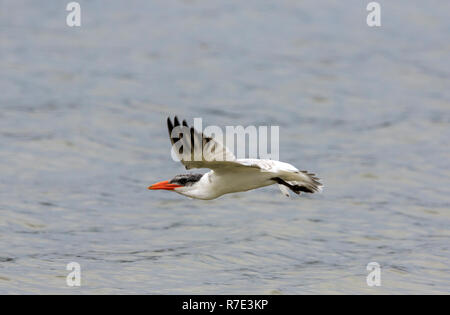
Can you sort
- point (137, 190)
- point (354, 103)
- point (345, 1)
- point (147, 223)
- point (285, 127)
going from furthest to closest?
point (345, 1)
point (354, 103)
point (285, 127)
point (137, 190)
point (147, 223)

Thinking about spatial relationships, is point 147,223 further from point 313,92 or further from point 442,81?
point 442,81

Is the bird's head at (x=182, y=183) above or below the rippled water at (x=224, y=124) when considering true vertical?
below

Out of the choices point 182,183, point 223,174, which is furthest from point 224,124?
point 223,174

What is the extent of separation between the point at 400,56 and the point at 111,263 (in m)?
13.0

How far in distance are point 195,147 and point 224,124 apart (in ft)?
34.4

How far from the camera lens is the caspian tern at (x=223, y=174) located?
8430 millimetres

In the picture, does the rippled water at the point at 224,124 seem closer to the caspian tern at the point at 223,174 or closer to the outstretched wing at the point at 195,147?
the caspian tern at the point at 223,174

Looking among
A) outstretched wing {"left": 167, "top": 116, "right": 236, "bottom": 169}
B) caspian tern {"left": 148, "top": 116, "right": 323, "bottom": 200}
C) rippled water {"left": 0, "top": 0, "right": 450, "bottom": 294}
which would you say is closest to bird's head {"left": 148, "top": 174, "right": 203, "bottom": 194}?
caspian tern {"left": 148, "top": 116, "right": 323, "bottom": 200}

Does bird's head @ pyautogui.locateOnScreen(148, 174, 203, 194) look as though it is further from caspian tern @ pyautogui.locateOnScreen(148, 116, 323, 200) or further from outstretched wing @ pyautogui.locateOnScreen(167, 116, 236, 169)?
outstretched wing @ pyautogui.locateOnScreen(167, 116, 236, 169)

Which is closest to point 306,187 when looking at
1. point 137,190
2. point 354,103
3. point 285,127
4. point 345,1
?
point 137,190

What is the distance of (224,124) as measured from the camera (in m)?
18.9

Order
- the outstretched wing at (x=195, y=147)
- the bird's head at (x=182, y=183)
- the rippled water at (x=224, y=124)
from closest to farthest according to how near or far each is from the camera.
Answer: the outstretched wing at (x=195, y=147)
the bird's head at (x=182, y=183)
the rippled water at (x=224, y=124)

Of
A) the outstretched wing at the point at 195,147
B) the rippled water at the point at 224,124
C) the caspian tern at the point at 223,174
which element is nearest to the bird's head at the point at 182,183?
the caspian tern at the point at 223,174

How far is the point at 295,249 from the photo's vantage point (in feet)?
43.3
